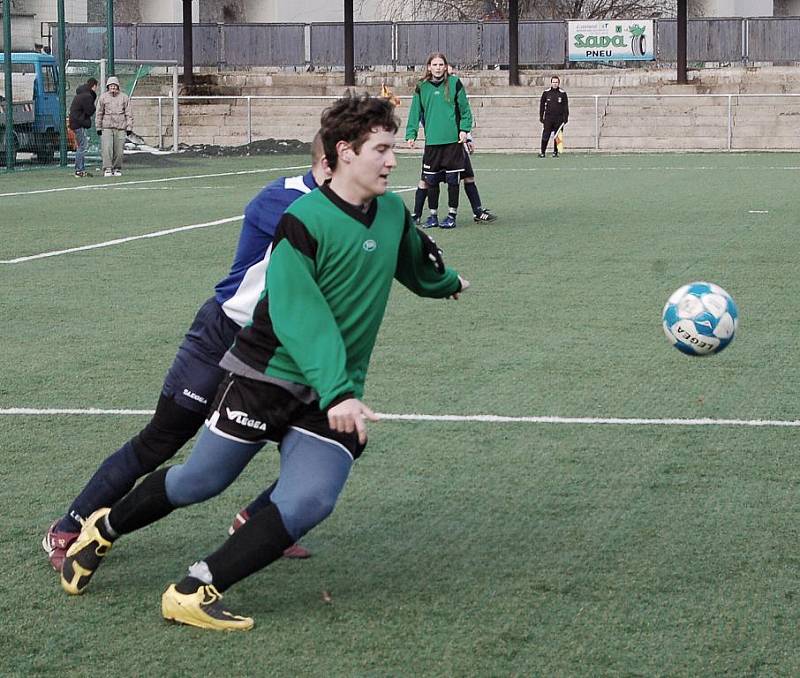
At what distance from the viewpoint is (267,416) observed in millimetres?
4438

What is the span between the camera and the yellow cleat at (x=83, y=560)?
16.0 ft

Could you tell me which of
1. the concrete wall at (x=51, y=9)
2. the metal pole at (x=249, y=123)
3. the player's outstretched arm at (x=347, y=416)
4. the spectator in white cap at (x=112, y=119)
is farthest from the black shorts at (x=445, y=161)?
the concrete wall at (x=51, y=9)

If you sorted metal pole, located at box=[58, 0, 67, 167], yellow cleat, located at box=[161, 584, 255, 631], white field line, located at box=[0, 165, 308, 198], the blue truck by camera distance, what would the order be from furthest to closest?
the blue truck < metal pole, located at box=[58, 0, 67, 167] < white field line, located at box=[0, 165, 308, 198] < yellow cleat, located at box=[161, 584, 255, 631]

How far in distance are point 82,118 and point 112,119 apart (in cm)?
197

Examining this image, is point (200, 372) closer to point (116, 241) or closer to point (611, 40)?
point (116, 241)

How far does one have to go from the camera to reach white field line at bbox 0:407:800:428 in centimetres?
732

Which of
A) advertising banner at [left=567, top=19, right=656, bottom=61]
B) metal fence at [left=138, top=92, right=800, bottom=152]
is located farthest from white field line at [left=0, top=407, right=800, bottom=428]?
advertising banner at [left=567, top=19, right=656, bottom=61]

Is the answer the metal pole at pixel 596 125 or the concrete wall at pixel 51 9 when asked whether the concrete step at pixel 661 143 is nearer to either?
the metal pole at pixel 596 125

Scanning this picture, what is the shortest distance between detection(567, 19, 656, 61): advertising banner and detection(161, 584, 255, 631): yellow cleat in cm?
4144

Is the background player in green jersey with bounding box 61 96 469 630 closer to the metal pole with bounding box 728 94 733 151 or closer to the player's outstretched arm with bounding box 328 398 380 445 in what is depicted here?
the player's outstretched arm with bounding box 328 398 380 445

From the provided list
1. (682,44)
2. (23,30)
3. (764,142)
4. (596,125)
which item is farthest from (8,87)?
(23,30)

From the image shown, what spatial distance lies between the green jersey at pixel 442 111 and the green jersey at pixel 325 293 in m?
12.5

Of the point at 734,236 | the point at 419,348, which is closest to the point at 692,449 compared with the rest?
the point at 419,348

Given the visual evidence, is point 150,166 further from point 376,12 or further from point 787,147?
point 376,12
